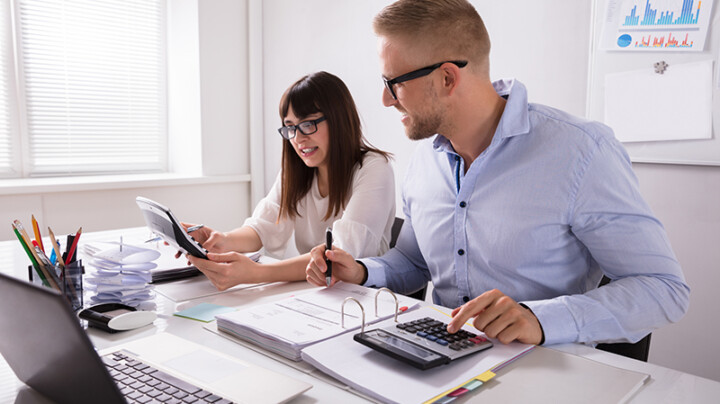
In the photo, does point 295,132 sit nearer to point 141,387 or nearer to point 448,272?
point 448,272

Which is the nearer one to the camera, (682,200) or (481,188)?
(481,188)

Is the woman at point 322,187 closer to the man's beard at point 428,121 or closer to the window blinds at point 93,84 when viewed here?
the man's beard at point 428,121

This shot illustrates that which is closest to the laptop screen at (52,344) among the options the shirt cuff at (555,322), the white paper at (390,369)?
the white paper at (390,369)

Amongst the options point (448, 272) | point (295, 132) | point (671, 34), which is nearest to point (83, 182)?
point (295, 132)

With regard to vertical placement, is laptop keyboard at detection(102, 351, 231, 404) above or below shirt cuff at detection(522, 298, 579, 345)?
below

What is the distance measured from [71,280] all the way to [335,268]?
57 cm

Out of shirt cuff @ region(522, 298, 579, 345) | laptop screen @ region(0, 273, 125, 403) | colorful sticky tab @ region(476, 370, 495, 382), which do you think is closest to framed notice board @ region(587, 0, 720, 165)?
shirt cuff @ region(522, 298, 579, 345)

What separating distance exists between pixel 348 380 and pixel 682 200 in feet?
5.42

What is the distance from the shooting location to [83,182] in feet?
9.27

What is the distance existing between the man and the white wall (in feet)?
2.86

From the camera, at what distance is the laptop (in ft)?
1.83

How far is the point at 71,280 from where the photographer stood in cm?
108

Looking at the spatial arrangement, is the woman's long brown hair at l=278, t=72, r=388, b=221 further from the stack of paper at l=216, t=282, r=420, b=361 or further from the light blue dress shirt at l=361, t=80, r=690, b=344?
the stack of paper at l=216, t=282, r=420, b=361

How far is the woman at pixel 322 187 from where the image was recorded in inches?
65.7
